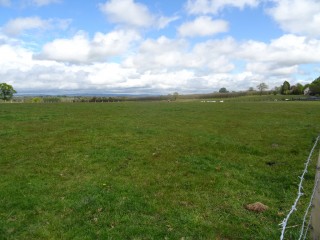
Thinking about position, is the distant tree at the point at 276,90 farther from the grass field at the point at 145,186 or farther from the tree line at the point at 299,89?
the grass field at the point at 145,186

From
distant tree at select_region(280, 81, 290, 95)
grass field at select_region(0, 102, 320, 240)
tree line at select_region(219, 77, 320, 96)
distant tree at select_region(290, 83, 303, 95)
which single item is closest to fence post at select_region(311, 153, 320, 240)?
grass field at select_region(0, 102, 320, 240)

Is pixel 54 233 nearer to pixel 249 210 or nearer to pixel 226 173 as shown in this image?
pixel 249 210


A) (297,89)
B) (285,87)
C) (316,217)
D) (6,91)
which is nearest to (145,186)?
(316,217)

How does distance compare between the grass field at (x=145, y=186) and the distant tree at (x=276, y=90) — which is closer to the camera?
the grass field at (x=145, y=186)

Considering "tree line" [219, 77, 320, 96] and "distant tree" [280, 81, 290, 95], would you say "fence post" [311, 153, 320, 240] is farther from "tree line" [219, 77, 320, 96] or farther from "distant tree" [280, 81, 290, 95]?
"distant tree" [280, 81, 290, 95]

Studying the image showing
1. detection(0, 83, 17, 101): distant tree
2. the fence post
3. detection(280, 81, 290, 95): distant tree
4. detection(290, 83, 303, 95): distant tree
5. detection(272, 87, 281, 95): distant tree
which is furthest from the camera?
detection(272, 87, 281, 95): distant tree

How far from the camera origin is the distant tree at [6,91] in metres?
146

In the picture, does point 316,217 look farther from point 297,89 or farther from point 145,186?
point 297,89

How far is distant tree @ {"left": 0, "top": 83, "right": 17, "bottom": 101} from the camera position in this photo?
478 ft

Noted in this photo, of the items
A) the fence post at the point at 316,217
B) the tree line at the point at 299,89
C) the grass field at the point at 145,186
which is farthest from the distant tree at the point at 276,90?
the fence post at the point at 316,217

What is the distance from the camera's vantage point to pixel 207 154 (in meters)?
16.5

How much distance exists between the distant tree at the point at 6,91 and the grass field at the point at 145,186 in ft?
468

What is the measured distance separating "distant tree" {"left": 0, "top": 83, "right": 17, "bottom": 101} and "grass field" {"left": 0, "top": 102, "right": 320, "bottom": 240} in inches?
5616

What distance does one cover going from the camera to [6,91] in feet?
485
